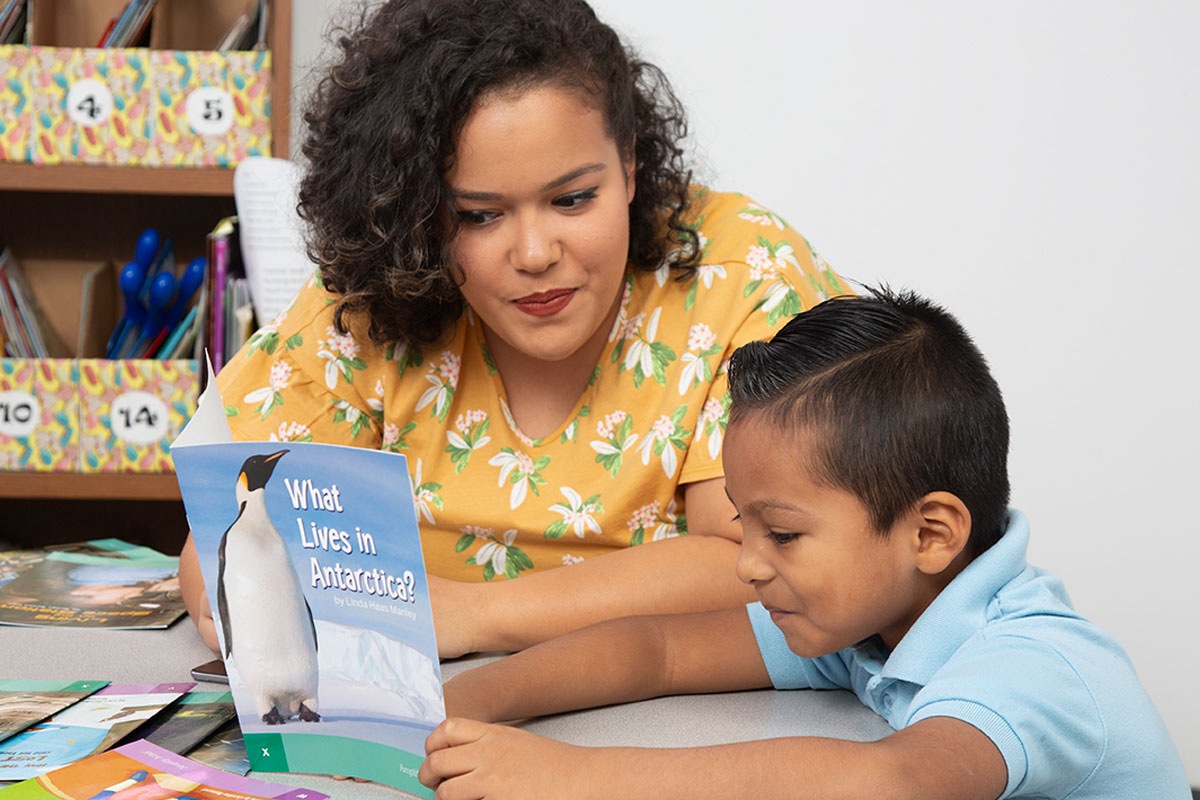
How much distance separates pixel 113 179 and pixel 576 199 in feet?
3.72

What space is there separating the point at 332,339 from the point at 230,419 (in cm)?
13

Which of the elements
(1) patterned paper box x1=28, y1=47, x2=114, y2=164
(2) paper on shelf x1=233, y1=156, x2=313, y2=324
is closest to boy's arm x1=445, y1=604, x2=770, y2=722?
(2) paper on shelf x1=233, y1=156, x2=313, y2=324

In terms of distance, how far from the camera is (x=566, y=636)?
2.78 ft

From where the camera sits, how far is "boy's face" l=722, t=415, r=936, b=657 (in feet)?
2.41

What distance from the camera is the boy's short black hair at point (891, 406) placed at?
735 millimetres

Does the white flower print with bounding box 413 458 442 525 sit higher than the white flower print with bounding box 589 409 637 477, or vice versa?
the white flower print with bounding box 589 409 637 477

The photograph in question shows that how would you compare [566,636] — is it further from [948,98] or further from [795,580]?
[948,98]

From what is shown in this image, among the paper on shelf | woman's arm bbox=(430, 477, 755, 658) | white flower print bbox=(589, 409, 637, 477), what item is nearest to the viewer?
A: woman's arm bbox=(430, 477, 755, 658)

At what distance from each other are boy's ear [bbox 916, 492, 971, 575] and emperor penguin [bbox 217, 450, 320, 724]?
407 mm

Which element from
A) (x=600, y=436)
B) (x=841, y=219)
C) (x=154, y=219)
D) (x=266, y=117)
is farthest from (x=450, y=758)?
(x=154, y=219)

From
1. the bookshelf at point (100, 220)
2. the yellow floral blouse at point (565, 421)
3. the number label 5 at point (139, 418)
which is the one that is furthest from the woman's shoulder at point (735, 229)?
the number label 5 at point (139, 418)

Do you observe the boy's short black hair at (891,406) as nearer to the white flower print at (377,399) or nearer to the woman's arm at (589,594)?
the woman's arm at (589,594)

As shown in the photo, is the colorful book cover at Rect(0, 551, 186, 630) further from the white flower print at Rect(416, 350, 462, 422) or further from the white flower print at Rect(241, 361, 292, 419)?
the white flower print at Rect(416, 350, 462, 422)

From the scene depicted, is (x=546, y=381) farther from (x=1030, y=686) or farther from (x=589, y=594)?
(x=1030, y=686)
